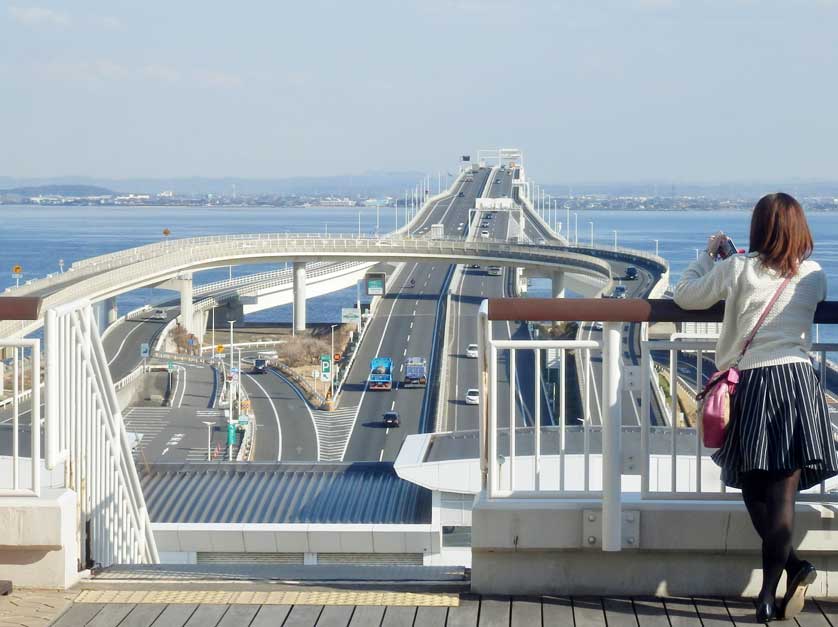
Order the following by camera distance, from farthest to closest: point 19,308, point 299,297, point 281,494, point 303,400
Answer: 1. point 299,297
2. point 303,400
3. point 281,494
4. point 19,308

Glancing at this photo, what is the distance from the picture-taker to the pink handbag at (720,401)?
375cm

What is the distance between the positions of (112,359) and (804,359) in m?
47.0

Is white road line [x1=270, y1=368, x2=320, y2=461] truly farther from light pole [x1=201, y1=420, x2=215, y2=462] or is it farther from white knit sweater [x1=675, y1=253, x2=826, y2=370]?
white knit sweater [x1=675, y1=253, x2=826, y2=370]

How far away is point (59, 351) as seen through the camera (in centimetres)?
427

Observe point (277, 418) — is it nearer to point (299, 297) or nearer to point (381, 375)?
point (381, 375)

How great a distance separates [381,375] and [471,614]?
39427 mm

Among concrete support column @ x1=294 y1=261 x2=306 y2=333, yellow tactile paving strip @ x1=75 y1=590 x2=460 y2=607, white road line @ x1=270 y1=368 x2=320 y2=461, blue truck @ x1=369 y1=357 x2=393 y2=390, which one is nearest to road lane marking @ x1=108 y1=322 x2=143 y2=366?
white road line @ x1=270 y1=368 x2=320 y2=461

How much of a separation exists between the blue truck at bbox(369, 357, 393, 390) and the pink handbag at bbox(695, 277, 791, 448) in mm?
38720

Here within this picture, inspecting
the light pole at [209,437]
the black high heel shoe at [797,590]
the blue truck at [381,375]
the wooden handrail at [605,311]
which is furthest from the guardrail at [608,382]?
the blue truck at [381,375]

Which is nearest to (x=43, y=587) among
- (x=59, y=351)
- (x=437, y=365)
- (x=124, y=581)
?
(x=124, y=581)

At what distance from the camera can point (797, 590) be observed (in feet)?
12.3

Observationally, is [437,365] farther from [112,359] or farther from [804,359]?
[804,359]

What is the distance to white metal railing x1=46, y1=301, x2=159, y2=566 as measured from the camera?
424 centimetres

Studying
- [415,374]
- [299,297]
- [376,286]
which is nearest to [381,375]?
[415,374]
